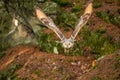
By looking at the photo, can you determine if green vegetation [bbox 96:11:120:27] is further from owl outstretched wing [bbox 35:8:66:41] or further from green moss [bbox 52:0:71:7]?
owl outstretched wing [bbox 35:8:66:41]

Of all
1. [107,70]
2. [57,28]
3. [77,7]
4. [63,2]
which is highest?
[57,28]

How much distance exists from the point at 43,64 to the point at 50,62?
33cm

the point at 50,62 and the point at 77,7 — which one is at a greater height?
the point at 77,7

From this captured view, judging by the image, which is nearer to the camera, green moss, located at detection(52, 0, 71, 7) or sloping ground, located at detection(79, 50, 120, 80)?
sloping ground, located at detection(79, 50, 120, 80)

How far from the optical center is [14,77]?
17906 millimetres

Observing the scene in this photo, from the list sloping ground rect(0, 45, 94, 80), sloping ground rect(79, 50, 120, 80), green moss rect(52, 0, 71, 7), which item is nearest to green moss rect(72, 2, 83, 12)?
green moss rect(52, 0, 71, 7)

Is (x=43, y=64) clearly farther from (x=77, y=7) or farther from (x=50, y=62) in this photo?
(x=77, y=7)

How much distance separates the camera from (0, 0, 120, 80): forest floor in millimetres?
17312

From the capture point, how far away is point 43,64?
18.1 meters

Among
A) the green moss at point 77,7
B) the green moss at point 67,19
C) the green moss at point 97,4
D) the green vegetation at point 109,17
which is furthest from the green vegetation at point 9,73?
the green moss at point 97,4

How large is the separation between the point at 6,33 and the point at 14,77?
9.36 ft

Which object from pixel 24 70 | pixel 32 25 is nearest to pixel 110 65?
pixel 24 70

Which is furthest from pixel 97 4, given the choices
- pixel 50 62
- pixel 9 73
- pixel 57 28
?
pixel 57 28

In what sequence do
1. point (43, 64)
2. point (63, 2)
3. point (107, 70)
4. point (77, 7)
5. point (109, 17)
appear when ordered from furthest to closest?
point (63, 2) < point (77, 7) < point (109, 17) < point (43, 64) < point (107, 70)
